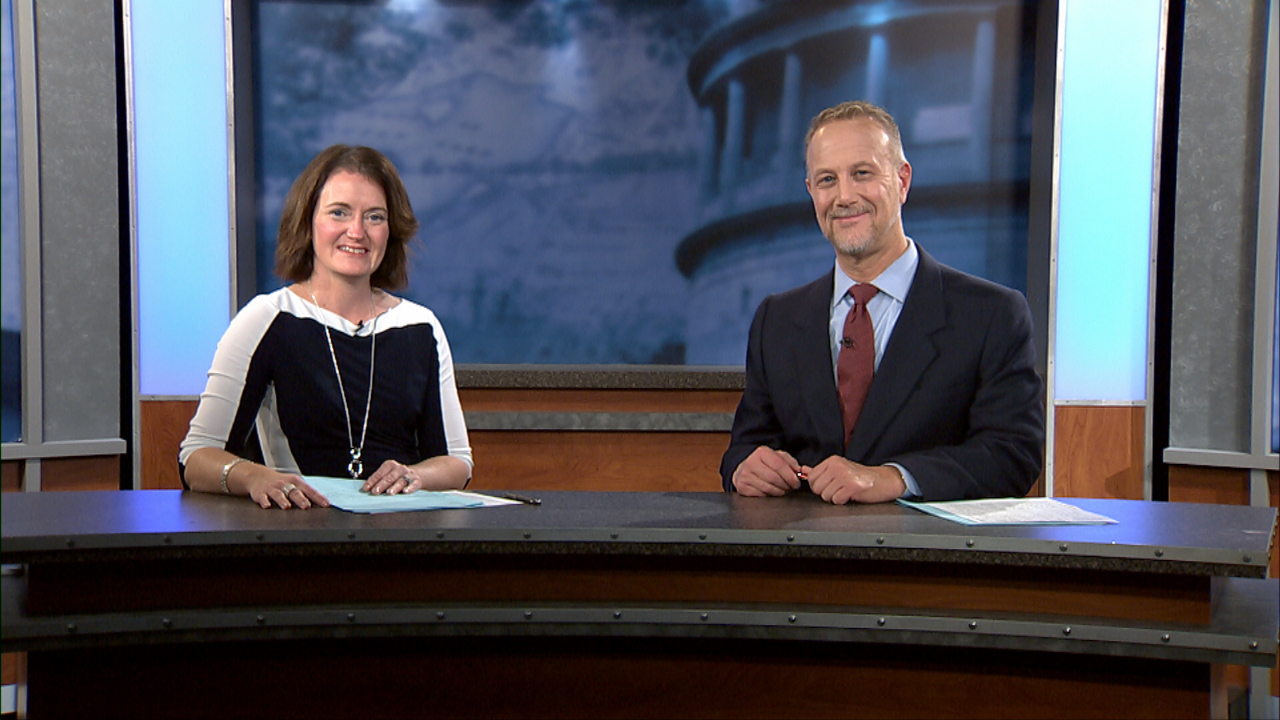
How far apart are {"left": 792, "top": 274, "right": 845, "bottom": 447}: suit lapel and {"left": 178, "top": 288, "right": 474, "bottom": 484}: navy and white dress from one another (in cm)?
73

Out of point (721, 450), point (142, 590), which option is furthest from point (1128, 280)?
point (142, 590)

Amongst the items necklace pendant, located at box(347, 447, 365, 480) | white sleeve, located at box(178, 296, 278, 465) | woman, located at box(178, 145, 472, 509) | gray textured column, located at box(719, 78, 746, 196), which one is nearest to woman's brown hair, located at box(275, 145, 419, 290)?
woman, located at box(178, 145, 472, 509)

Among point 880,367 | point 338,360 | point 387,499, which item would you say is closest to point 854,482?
point 880,367

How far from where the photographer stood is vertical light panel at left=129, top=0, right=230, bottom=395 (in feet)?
10.9

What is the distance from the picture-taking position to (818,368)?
191cm

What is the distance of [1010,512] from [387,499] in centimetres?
92

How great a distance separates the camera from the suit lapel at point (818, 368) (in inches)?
74.1

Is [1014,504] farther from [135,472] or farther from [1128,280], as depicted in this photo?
[135,472]

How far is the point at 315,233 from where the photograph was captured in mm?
2133

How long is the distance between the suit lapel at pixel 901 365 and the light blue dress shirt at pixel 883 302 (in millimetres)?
29

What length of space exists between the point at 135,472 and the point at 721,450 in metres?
1.86

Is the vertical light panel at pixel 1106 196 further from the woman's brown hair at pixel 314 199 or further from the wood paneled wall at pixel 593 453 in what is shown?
the woman's brown hair at pixel 314 199

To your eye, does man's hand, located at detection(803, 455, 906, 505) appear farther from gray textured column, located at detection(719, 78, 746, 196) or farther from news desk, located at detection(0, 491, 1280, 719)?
gray textured column, located at detection(719, 78, 746, 196)

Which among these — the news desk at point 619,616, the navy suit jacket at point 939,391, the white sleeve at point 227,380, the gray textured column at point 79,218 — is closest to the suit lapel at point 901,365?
the navy suit jacket at point 939,391
